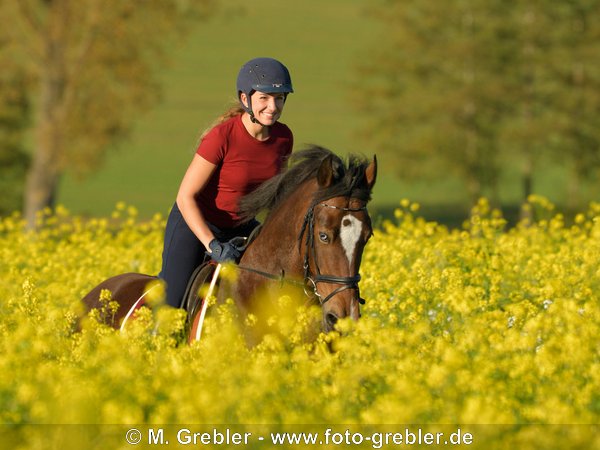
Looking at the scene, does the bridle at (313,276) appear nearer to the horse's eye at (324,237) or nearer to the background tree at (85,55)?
the horse's eye at (324,237)

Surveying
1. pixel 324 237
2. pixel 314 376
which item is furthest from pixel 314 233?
pixel 314 376

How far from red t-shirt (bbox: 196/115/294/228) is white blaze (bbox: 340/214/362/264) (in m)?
1.03

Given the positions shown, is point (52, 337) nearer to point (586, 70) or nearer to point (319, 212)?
point (319, 212)

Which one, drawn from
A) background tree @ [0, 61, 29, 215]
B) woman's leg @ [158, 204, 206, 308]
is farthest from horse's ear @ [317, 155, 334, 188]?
background tree @ [0, 61, 29, 215]

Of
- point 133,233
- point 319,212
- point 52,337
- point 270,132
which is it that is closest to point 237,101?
point 270,132

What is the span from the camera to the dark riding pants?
780 cm

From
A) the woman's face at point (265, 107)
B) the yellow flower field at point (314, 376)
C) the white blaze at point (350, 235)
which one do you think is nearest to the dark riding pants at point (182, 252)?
the yellow flower field at point (314, 376)

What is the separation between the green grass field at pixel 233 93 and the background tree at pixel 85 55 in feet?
83.2

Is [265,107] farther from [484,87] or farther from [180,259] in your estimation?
[484,87]

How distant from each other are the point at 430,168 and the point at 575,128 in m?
5.88

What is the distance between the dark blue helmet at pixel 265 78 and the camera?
7.50 m

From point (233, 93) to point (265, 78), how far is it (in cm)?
9337

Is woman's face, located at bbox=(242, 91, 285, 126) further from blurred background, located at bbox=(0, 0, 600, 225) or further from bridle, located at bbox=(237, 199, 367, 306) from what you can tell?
bridle, located at bbox=(237, 199, 367, 306)

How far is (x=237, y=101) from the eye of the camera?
7.91m
